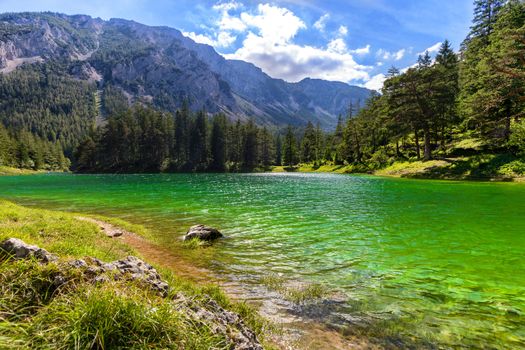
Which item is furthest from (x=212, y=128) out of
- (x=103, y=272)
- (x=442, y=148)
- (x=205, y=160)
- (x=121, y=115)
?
(x=103, y=272)

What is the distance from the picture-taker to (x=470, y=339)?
7375 millimetres

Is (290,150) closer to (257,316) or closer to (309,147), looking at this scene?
(309,147)

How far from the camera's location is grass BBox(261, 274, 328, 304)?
32.4 feet

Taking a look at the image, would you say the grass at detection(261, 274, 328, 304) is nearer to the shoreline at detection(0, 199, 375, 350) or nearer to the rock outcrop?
the shoreline at detection(0, 199, 375, 350)

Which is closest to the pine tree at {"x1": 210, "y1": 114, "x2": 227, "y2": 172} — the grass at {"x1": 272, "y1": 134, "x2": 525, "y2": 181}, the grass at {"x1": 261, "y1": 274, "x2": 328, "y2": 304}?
the grass at {"x1": 272, "y1": 134, "x2": 525, "y2": 181}

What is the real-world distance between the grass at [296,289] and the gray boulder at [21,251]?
6990 mm

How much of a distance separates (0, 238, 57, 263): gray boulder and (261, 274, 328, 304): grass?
6.99 m

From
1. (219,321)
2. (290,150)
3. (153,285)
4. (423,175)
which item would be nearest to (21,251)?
(153,285)

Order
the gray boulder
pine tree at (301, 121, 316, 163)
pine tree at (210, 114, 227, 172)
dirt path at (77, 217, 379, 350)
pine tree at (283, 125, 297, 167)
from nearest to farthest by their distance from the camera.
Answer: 1. the gray boulder
2. dirt path at (77, 217, 379, 350)
3. pine tree at (210, 114, 227, 172)
4. pine tree at (283, 125, 297, 167)
5. pine tree at (301, 121, 316, 163)

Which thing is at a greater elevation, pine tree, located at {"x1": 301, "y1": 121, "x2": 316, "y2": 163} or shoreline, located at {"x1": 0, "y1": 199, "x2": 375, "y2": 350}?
pine tree, located at {"x1": 301, "y1": 121, "x2": 316, "y2": 163}

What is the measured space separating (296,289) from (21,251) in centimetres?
807

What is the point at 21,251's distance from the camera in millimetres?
6070

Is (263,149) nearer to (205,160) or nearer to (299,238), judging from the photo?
(205,160)

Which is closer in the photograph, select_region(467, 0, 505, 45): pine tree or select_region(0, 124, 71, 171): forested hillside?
select_region(467, 0, 505, 45): pine tree
